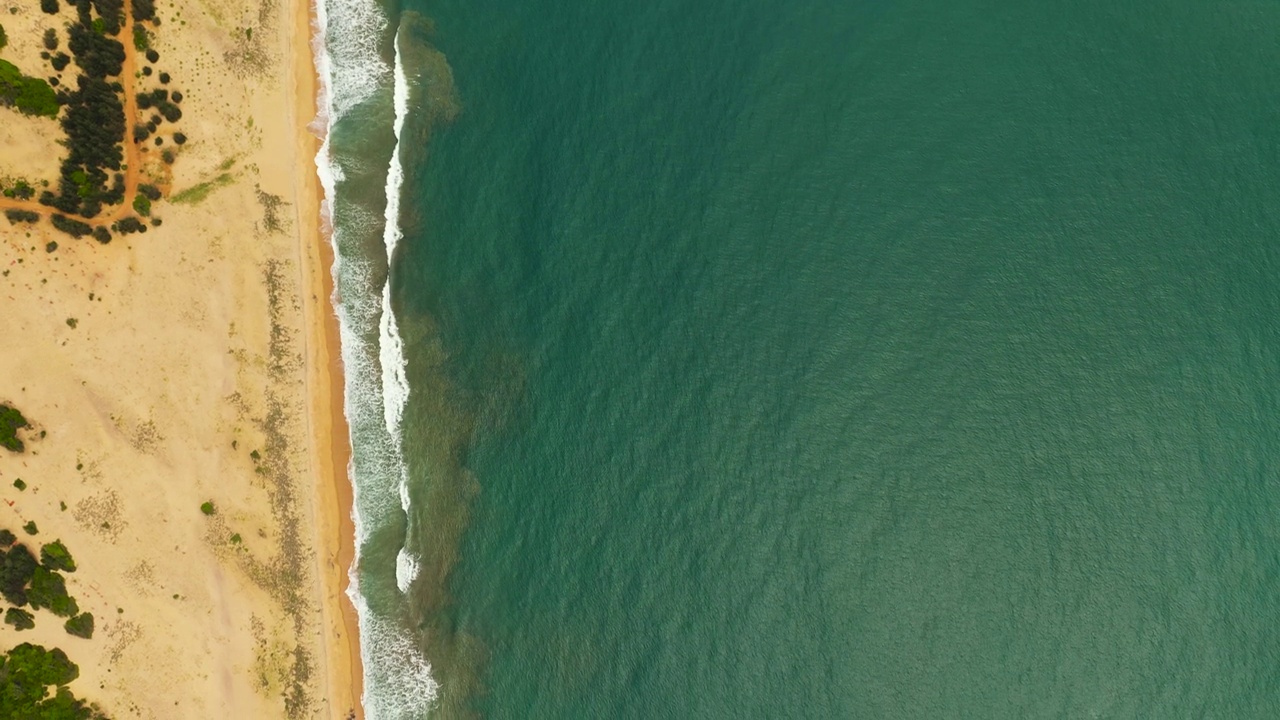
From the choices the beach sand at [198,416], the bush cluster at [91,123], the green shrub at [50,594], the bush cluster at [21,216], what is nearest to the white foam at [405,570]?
the beach sand at [198,416]

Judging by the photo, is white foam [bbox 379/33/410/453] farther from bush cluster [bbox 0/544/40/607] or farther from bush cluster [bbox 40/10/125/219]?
bush cluster [bbox 0/544/40/607]

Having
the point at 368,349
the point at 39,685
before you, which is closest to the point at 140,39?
the point at 368,349

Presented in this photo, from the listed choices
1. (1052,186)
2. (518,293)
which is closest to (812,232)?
(1052,186)

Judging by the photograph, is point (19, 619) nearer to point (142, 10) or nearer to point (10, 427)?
point (10, 427)

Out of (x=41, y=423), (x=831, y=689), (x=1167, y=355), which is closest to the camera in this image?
(x=41, y=423)

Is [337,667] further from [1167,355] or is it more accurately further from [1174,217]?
[1174,217]

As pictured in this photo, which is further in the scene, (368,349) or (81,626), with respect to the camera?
(368,349)
